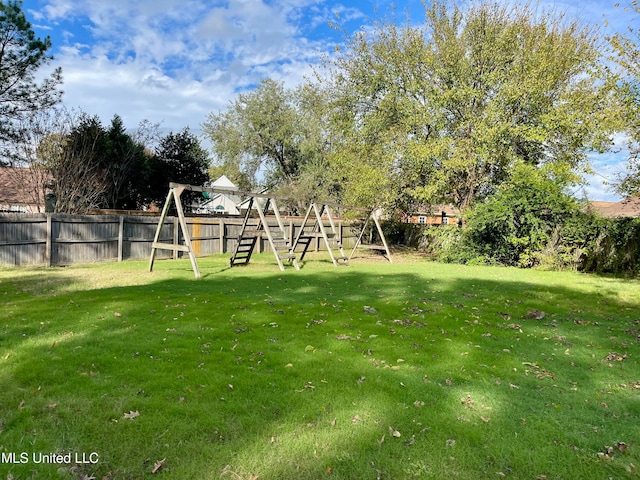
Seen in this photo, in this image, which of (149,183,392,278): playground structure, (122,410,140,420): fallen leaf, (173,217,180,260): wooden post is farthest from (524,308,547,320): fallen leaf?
(173,217,180,260): wooden post

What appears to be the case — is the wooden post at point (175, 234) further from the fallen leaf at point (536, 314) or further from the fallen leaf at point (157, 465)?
the fallen leaf at point (157, 465)

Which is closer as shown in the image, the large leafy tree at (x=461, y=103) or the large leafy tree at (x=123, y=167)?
the large leafy tree at (x=461, y=103)

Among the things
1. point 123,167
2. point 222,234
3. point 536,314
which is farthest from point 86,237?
point 536,314

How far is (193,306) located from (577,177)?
14.4 meters

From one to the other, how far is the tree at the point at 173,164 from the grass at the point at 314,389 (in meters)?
20.0

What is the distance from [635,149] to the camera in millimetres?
11102

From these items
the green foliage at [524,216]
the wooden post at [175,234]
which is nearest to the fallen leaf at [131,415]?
the wooden post at [175,234]

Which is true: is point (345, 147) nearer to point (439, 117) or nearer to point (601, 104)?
point (439, 117)

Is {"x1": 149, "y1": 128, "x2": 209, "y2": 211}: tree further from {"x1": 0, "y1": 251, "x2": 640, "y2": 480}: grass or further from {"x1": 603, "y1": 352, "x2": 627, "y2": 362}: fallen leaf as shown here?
{"x1": 603, "y1": 352, "x2": 627, "y2": 362}: fallen leaf

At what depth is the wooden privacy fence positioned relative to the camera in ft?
38.4

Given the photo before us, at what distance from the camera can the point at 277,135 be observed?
3222cm

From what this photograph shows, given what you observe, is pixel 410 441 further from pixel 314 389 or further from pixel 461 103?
pixel 461 103

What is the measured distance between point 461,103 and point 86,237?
49.3 ft

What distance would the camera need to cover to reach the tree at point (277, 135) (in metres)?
32.0
